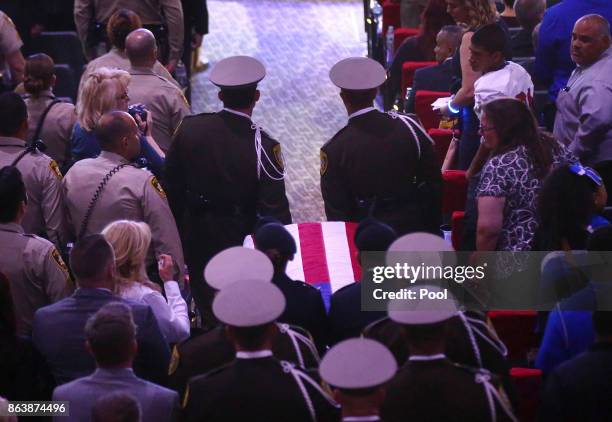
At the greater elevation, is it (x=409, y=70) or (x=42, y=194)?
(x=42, y=194)

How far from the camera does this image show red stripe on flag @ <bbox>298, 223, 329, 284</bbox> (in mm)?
4734

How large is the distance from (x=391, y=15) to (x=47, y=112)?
3.62 m

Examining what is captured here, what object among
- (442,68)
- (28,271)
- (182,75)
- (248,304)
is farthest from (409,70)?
(248,304)

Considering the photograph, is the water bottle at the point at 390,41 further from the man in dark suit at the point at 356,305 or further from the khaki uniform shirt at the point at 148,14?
the man in dark suit at the point at 356,305

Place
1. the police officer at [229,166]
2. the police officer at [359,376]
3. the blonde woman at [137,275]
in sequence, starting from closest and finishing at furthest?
1. the police officer at [359,376]
2. the blonde woman at [137,275]
3. the police officer at [229,166]

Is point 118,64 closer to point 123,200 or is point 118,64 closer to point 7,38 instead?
point 7,38

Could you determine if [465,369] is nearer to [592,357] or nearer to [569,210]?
[592,357]

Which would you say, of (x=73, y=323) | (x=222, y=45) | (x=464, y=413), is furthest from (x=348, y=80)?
(x=222, y=45)

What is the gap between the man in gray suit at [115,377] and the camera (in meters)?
3.59

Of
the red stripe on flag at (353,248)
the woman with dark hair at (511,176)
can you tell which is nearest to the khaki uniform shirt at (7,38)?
the red stripe on flag at (353,248)

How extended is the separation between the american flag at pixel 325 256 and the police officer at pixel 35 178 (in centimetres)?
81

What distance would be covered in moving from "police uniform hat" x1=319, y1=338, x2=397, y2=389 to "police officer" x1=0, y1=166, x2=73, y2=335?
1.62 m

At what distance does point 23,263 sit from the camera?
4.54 metres

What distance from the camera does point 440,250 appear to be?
4.09m
